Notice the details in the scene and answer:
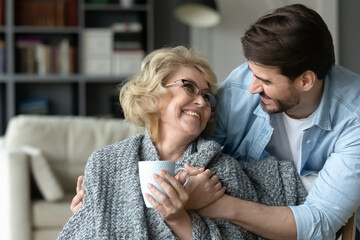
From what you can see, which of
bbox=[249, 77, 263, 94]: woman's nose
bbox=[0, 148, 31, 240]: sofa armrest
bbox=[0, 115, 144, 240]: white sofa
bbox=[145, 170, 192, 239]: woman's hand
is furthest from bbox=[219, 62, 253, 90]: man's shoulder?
bbox=[0, 148, 31, 240]: sofa armrest

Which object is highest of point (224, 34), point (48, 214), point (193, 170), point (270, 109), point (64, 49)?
point (270, 109)

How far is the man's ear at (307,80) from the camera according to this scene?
174 centimetres

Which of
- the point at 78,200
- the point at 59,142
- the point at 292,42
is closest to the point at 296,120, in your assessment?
the point at 292,42

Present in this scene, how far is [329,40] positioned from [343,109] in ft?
0.62

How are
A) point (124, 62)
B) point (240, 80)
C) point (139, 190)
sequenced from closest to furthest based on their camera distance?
point (139, 190), point (240, 80), point (124, 62)

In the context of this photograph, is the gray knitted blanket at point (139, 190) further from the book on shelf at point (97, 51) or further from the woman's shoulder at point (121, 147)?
the book on shelf at point (97, 51)

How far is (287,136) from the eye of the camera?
1.86 metres

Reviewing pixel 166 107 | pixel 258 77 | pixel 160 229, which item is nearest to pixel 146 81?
pixel 166 107

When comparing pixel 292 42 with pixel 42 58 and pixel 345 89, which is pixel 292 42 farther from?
pixel 42 58

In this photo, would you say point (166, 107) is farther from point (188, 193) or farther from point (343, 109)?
point (343, 109)

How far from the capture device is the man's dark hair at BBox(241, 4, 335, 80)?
1.69 m

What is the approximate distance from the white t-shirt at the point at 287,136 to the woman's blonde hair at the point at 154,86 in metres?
0.19

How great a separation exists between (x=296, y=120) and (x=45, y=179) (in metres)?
2.06

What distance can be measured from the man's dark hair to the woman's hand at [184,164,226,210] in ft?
1.14
